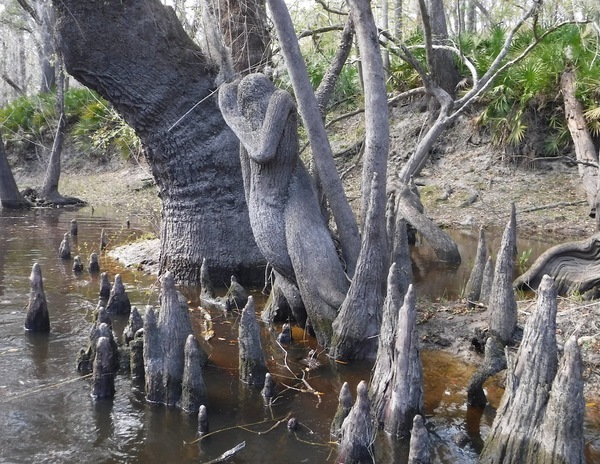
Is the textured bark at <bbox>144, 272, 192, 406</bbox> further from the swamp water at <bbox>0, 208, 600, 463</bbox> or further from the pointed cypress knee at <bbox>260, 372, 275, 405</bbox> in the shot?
the pointed cypress knee at <bbox>260, 372, 275, 405</bbox>

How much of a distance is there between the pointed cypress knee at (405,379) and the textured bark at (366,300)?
1360 millimetres

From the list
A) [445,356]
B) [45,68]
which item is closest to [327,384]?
[445,356]

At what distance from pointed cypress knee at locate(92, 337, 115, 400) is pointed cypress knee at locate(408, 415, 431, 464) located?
2.78 metres

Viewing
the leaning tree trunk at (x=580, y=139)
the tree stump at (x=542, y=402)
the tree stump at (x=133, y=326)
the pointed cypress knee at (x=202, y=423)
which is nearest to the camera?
the tree stump at (x=542, y=402)

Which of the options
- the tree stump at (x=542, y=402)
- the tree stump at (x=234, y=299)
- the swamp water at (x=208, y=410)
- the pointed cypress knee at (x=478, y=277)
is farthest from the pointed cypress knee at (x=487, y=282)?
the tree stump at (x=542, y=402)

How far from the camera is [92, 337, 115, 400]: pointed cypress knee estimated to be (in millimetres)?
5668

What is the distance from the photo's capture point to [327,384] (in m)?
6.07

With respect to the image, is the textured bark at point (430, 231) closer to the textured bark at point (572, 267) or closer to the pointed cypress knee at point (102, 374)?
the textured bark at point (572, 267)

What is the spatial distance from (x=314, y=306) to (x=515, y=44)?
44.6ft

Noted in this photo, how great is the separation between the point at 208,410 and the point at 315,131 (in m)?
3.14

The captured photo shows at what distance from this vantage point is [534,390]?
155 inches

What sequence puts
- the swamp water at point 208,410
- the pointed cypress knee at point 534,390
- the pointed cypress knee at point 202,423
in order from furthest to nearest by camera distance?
the pointed cypress knee at point 202,423
the swamp water at point 208,410
the pointed cypress knee at point 534,390

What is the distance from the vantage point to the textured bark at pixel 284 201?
6.80 meters

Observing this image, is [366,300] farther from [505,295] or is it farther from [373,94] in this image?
[373,94]
